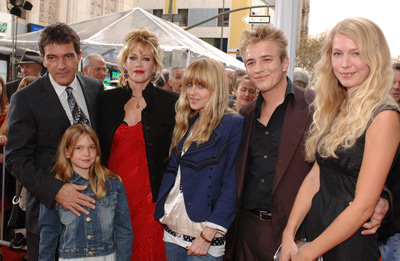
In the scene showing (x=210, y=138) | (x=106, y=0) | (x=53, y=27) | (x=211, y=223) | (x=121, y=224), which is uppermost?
(x=106, y=0)

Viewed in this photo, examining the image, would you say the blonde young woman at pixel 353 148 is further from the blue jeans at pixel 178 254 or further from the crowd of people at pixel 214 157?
the blue jeans at pixel 178 254

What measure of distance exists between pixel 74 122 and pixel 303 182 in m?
1.72

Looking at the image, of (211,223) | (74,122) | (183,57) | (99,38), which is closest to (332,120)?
(211,223)

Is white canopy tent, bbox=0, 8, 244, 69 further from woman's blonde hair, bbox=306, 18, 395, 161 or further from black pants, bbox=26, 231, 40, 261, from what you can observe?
woman's blonde hair, bbox=306, 18, 395, 161

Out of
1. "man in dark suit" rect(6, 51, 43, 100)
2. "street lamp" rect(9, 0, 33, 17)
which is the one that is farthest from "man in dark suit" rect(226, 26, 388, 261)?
"street lamp" rect(9, 0, 33, 17)

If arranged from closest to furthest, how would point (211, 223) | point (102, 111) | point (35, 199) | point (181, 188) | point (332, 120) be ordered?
point (332, 120), point (211, 223), point (181, 188), point (35, 199), point (102, 111)

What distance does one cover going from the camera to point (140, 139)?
10.1 ft

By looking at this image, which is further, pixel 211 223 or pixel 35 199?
pixel 35 199

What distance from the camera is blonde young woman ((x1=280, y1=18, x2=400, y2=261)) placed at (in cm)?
183

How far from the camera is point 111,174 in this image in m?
2.94

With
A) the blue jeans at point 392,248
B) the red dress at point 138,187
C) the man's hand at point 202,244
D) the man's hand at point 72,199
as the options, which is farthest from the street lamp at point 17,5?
the blue jeans at point 392,248

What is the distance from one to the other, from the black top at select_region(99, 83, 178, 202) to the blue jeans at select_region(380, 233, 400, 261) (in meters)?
1.59

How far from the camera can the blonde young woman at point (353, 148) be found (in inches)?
72.1

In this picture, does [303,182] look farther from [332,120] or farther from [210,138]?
[210,138]
